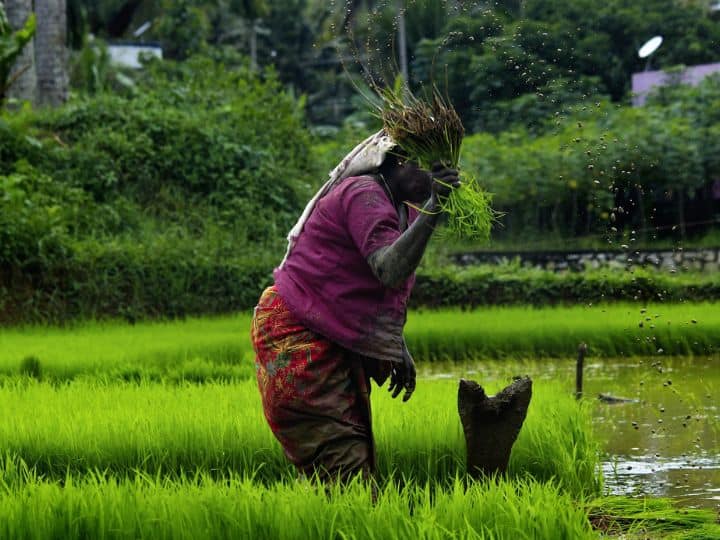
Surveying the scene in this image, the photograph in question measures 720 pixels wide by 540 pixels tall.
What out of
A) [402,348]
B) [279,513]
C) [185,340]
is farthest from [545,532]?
[185,340]

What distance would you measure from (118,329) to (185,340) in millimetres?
1606

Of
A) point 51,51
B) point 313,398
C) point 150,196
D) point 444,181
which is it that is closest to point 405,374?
point 313,398

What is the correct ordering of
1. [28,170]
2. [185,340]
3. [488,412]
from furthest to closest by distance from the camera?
[28,170] → [185,340] → [488,412]

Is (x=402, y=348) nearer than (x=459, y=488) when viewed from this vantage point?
No

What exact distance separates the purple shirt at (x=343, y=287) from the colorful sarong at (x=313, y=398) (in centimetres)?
7

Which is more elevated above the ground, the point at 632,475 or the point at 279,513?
the point at 279,513

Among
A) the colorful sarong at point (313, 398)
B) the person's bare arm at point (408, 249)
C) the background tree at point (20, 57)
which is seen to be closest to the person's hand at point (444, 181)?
the person's bare arm at point (408, 249)

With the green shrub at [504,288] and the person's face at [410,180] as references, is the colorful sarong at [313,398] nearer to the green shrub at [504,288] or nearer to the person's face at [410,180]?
the person's face at [410,180]

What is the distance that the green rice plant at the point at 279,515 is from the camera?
3.12 meters

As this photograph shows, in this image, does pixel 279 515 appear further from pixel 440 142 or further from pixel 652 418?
pixel 652 418

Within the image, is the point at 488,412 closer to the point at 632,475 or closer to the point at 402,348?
the point at 402,348

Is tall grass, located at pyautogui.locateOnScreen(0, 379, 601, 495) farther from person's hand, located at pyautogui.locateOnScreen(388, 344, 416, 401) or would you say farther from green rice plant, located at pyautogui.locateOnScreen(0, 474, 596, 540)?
green rice plant, located at pyautogui.locateOnScreen(0, 474, 596, 540)

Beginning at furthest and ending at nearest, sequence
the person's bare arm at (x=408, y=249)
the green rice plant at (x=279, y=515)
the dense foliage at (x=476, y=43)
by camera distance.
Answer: the dense foliage at (x=476, y=43) → the person's bare arm at (x=408, y=249) → the green rice plant at (x=279, y=515)

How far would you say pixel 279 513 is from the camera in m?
3.21
